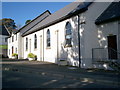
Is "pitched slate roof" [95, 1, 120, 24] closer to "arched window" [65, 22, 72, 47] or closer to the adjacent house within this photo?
"arched window" [65, 22, 72, 47]

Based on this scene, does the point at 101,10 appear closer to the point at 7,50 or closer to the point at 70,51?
the point at 70,51

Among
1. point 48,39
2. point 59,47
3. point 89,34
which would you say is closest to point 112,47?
point 89,34

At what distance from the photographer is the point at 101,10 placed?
47.5 ft

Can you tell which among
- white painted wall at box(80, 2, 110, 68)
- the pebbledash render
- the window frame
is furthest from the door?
the window frame

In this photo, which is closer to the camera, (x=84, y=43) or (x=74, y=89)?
(x=74, y=89)

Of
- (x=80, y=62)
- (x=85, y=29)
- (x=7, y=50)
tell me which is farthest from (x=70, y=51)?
(x=7, y=50)

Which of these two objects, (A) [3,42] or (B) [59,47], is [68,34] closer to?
(B) [59,47]

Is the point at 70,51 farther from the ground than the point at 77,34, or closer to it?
closer to it

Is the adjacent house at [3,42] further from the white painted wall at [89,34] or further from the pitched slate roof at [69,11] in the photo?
the white painted wall at [89,34]

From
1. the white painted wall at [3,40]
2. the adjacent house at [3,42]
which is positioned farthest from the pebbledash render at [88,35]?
the white painted wall at [3,40]

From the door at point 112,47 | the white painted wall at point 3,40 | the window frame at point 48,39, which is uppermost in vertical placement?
the white painted wall at point 3,40

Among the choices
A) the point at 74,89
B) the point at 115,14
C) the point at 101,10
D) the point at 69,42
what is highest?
the point at 101,10

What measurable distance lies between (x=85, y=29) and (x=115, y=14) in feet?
9.67

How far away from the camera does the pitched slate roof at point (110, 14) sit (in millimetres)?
12281
